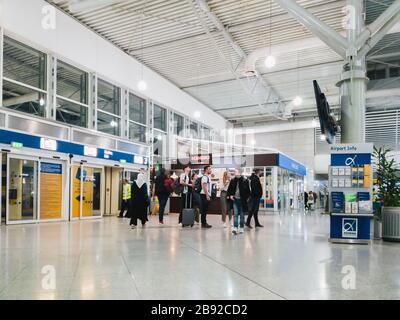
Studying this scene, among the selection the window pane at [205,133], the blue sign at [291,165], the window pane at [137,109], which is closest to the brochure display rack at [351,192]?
the blue sign at [291,165]

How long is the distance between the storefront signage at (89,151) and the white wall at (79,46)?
276 cm

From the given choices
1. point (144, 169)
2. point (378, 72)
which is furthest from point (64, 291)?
point (378, 72)

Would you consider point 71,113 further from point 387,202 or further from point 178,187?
point 387,202

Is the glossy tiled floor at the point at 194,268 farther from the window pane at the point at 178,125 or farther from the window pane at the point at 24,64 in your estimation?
the window pane at the point at 178,125

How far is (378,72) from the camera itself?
1655 centimetres

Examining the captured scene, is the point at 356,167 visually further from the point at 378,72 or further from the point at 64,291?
the point at 378,72

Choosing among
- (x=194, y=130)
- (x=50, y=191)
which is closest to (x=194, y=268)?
(x=50, y=191)

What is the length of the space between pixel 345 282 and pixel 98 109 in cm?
1113

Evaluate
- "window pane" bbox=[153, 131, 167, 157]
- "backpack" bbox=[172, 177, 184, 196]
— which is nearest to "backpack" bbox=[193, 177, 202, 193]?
"backpack" bbox=[172, 177, 184, 196]

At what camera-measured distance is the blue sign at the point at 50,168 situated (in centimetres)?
1050

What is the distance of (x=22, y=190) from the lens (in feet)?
32.8

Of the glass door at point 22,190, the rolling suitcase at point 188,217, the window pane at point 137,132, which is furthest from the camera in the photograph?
the window pane at point 137,132

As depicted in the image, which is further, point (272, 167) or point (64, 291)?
point (272, 167)
